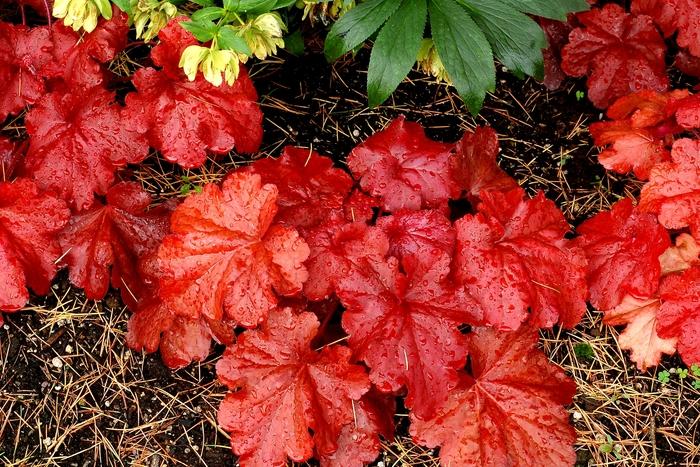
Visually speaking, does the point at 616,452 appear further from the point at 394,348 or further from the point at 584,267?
the point at 394,348

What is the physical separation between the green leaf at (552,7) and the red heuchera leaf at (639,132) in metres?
0.40

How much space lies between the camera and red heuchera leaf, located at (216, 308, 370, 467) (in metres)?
1.75

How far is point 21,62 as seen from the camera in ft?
6.56

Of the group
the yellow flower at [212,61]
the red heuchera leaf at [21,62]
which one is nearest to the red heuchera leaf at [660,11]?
the yellow flower at [212,61]

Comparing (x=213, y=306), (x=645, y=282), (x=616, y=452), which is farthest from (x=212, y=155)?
(x=616, y=452)

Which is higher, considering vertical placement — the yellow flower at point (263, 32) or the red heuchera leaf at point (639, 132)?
the yellow flower at point (263, 32)

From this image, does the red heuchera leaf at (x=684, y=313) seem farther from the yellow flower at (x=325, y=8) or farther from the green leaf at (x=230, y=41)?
the green leaf at (x=230, y=41)

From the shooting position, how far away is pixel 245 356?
181 centimetres

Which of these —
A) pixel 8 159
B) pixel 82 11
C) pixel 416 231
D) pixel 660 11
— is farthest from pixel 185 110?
pixel 660 11

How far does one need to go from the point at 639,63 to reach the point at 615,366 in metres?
0.96

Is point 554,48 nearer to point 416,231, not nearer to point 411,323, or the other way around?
point 416,231

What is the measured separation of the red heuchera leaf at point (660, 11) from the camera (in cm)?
208

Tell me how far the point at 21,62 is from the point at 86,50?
0.67 ft

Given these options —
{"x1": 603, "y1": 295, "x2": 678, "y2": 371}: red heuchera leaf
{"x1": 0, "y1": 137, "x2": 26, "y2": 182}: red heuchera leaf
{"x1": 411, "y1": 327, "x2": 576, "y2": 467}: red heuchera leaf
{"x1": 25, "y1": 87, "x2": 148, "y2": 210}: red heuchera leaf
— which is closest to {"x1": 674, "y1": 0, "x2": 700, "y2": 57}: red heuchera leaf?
{"x1": 603, "y1": 295, "x2": 678, "y2": 371}: red heuchera leaf
